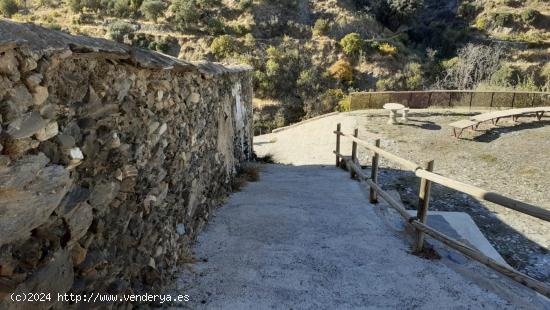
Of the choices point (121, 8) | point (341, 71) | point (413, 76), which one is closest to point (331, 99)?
point (341, 71)

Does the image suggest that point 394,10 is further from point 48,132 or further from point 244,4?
point 48,132

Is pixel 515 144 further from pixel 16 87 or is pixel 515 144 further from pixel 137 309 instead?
pixel 16 87

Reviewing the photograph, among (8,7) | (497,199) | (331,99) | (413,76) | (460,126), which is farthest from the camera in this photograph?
(413,76)

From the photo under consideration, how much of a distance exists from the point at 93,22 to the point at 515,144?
76.5 ft

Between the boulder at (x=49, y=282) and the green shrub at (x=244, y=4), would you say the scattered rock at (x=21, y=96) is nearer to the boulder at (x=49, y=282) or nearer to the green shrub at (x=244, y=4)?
the boulder at (x=49, y=282)

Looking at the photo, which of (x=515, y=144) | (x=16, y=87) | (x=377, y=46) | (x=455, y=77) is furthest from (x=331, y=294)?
(x=377, y=46)

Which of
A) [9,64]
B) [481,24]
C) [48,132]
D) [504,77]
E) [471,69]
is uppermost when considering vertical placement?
[481,24]

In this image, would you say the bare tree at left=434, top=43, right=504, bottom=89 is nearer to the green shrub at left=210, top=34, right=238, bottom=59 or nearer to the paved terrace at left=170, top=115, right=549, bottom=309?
the green shrub at left=210, top=34, right=238, bottom=59

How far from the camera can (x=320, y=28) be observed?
86.9ft

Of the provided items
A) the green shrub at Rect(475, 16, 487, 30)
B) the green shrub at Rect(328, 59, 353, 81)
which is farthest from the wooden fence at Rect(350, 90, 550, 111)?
the green shrub at Rect(475, 16, 487, 30)

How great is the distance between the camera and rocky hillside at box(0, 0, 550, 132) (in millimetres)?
22719

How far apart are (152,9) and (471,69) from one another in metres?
19.5

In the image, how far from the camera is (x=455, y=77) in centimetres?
2273

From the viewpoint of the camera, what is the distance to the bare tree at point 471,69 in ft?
73.7
